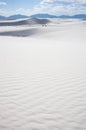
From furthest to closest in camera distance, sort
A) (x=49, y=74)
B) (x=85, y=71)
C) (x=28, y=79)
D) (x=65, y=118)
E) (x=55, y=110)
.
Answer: (x=85, y=71) → (x=49, y=74) → (x=28, y=79) → (x=55, y=110) → (x=65, y=118)

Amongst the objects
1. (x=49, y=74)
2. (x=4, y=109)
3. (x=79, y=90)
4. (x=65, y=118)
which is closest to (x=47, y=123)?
(x=65, y=118)

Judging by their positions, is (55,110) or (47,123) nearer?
(47,123)

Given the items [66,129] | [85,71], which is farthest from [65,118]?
[85,71]

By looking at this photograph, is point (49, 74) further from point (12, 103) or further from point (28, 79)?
point (12, 103)

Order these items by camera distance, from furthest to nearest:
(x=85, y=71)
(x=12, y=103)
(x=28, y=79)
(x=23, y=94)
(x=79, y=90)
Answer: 1. (x=85, y=71)
2. (x=28, y=79)
3. (x=79, y=90)
4. (x=23, y=94)
5. (x=12, y=103)

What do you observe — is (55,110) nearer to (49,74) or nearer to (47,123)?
(47,123)

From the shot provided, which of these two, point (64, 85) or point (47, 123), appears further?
point (64, 85)

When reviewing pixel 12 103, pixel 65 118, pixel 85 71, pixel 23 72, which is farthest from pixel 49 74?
pixel 65 118

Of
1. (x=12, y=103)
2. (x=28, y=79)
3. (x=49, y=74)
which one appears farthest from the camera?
(x=49, y=74)

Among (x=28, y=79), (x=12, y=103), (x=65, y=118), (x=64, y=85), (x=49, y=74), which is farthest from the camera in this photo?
(x=49, y=74)

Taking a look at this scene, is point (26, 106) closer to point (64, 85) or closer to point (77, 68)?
point (64, 85)
